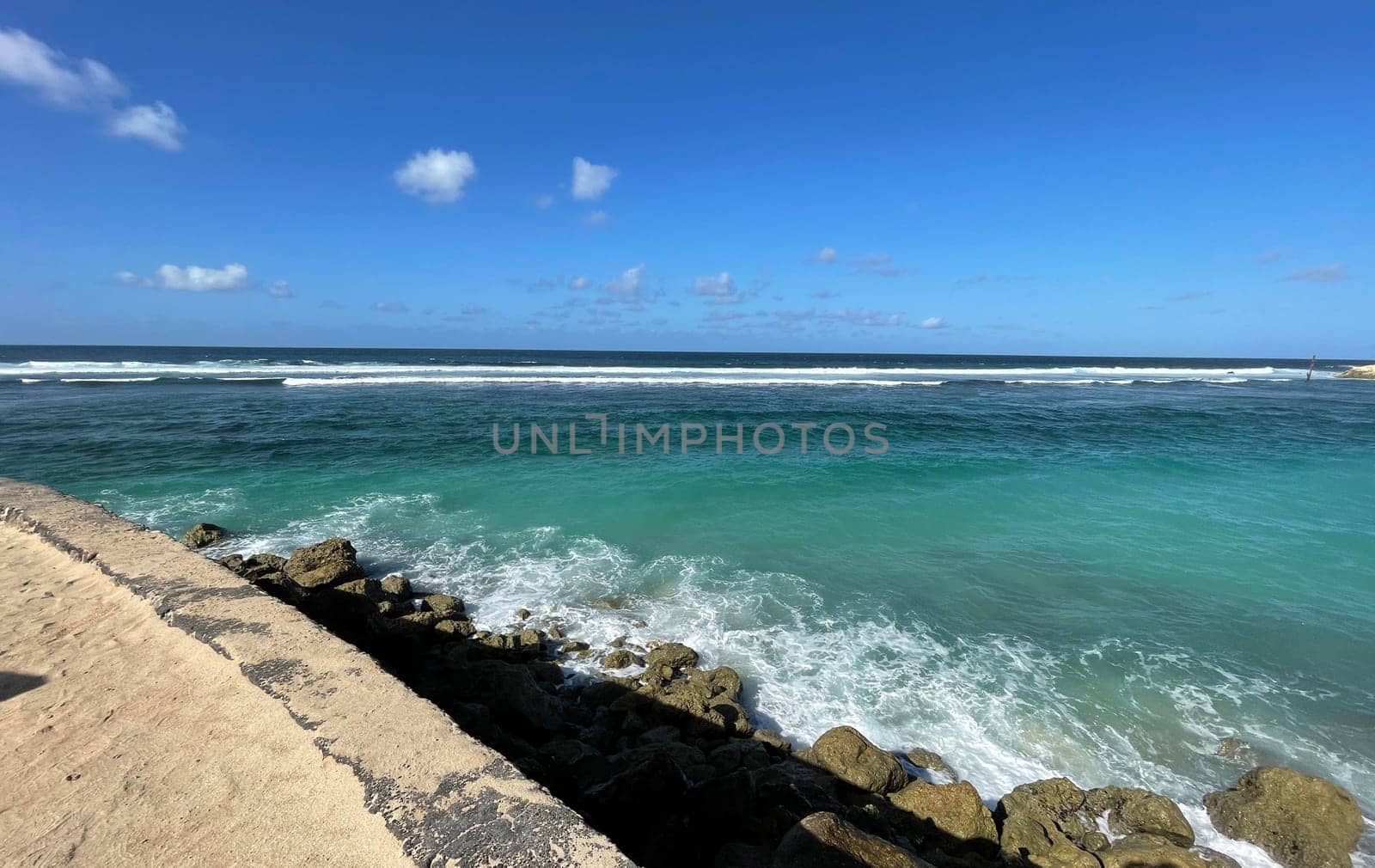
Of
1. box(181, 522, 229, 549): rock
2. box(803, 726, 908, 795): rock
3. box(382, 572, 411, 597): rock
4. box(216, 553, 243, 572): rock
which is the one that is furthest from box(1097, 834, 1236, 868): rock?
box(181, 522, 229, 549): rock

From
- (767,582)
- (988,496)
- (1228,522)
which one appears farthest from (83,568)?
(1228,522)

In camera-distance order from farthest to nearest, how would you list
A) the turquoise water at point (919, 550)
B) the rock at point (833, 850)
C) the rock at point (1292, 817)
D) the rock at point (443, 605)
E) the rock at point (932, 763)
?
the rock at point (443, 605) → the turquoise water at point (919, 550) → the rock at point (932, 763) → the rock at point (1292, 817) → the rock at point (833, 850)

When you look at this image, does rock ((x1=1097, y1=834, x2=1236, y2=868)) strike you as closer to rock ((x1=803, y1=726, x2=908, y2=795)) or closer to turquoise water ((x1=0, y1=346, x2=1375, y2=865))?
turquoise water ((x1=0, y1=346, x2=1375, y2=865))

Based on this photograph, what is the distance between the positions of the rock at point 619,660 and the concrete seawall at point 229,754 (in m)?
3.20

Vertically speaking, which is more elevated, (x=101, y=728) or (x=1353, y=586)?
(x=101, y=728)

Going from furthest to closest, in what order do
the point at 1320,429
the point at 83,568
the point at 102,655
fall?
the point at 1320,429
the point at 83,568
the point at 102,655

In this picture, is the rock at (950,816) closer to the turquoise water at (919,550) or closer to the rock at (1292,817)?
Answer: the turquoise water at (919,550)

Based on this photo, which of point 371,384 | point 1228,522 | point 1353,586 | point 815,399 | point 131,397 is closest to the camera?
point 1353,586

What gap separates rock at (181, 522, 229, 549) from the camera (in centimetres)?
981

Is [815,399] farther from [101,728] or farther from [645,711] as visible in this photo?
[101,728]

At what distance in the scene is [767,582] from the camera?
8.99 m

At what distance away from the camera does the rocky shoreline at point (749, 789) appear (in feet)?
12.5

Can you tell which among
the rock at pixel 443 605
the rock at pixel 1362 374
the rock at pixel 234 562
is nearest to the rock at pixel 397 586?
the rock at pixel 443 605

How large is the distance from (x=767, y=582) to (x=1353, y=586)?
913cm
